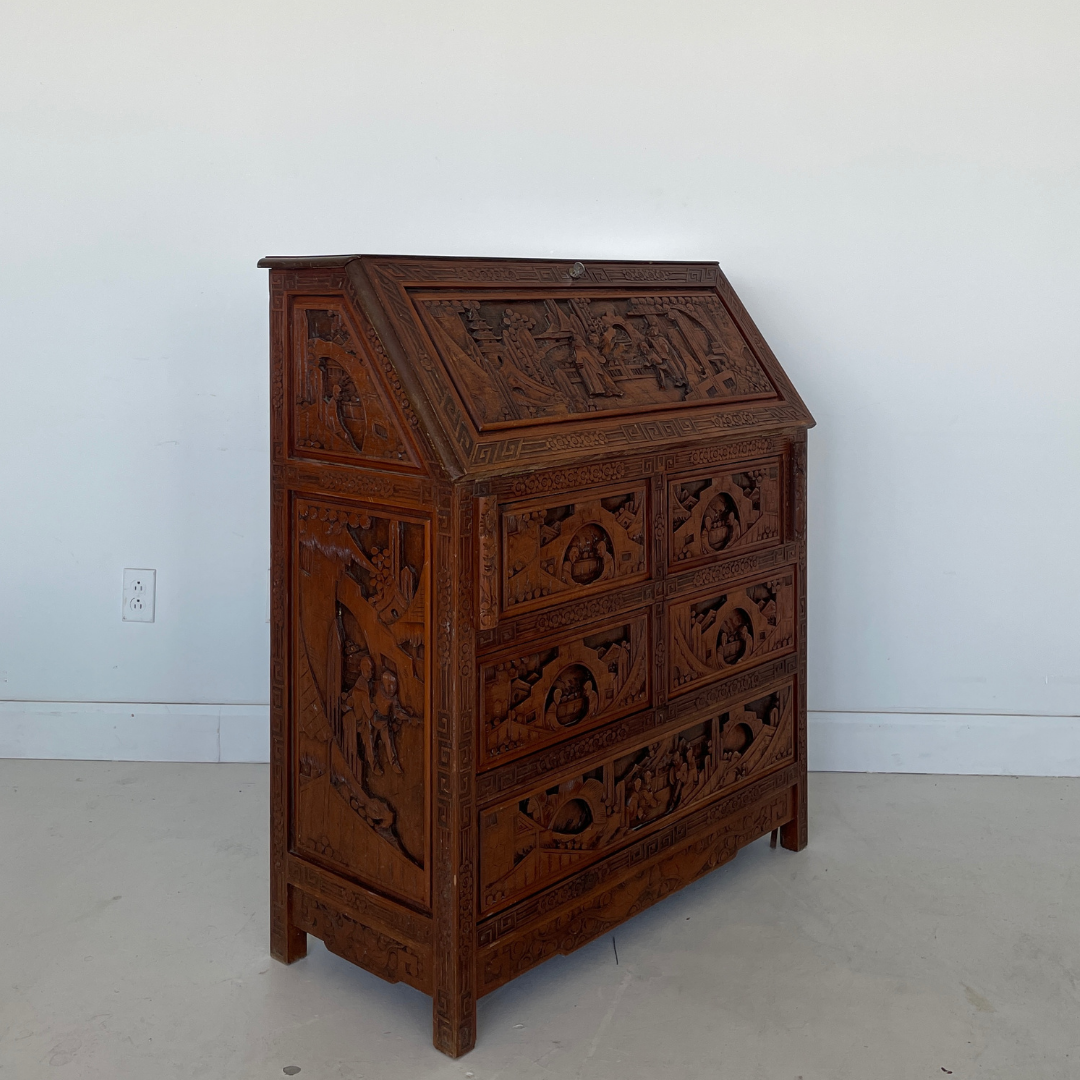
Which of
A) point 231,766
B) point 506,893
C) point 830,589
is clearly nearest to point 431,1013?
point 506,893

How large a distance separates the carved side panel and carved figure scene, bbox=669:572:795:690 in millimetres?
722

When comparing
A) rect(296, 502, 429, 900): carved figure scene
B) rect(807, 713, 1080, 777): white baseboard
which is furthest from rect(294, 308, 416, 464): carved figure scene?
rect(807, 713, 1080, 777): white baseboard

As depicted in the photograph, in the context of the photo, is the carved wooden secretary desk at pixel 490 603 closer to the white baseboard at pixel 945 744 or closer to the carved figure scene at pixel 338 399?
the carved figure scene at pixel 338 399

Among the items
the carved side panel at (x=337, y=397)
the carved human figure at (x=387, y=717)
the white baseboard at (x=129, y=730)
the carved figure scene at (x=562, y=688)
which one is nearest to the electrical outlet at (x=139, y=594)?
the white baseboard at (x=129, y=730)

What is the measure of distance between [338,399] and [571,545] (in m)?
0.48

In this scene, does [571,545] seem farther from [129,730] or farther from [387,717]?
[129,730]

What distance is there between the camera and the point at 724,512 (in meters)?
2.40

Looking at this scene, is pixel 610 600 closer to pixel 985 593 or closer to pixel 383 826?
pixel 383 826

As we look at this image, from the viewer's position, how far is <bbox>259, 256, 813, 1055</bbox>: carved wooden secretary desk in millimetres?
1865

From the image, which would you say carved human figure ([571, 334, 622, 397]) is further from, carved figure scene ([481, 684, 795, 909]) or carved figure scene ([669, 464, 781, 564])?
carved figure scene ([481, 684, 795, 909])

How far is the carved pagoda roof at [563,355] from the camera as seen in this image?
184 centimetres

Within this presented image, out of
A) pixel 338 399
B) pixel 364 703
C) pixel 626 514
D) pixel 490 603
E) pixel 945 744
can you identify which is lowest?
pixel 945 744

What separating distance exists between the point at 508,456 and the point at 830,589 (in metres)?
1.55

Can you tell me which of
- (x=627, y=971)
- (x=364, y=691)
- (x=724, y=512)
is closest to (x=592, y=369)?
(x=724, y=512)
